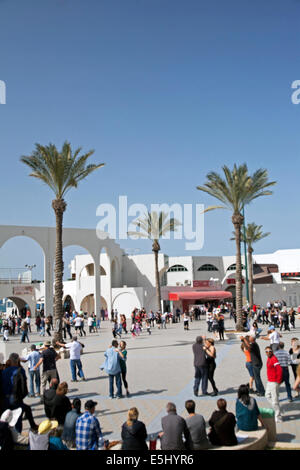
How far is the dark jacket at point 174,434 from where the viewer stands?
5.66 m

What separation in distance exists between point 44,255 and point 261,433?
2964 centimetres

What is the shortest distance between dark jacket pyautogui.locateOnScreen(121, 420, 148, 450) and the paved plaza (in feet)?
5.07

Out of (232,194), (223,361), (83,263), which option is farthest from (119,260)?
(223,361)

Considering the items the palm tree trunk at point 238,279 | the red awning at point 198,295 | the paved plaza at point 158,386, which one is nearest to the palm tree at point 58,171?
the paved plaza at point 158,386

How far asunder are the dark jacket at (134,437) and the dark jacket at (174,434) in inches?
11.7

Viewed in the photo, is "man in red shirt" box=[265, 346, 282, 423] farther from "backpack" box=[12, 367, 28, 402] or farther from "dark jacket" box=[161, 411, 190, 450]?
"backpack" box=[12, 367, 28, 402]

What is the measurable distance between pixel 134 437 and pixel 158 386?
17.5 feet

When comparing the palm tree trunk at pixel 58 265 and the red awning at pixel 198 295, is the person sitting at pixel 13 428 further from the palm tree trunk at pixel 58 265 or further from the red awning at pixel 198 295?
the red awning at pixel 198 295

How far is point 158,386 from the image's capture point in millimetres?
10789

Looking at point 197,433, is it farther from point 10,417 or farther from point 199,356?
point 199,356

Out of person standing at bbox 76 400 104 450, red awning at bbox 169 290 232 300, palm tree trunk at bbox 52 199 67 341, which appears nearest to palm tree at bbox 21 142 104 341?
palm tree trunk at bbox 52 199 67 341

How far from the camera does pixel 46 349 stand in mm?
9914

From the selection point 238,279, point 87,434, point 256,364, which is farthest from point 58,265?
point 87,434
